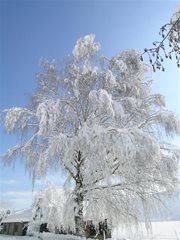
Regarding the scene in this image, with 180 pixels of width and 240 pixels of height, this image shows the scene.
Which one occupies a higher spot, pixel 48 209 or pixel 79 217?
pixel 48 209

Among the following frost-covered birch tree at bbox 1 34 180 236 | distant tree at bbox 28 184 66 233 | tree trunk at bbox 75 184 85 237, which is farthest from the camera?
distant tree at bbox 28 184 66 233

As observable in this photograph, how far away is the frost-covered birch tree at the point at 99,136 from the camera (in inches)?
363

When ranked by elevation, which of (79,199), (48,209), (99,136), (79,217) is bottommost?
(79,217)

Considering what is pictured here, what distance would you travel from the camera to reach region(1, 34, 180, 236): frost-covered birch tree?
30.2ft

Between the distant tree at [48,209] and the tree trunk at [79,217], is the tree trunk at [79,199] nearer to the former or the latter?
the tree trunk at [79,217]

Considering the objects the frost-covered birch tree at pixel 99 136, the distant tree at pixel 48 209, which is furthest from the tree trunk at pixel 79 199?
the distant tree at pixel 48 209

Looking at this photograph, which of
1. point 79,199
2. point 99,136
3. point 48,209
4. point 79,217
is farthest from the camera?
point 48,209

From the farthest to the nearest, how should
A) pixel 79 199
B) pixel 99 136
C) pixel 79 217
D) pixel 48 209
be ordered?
pixel 48 209
pixel 79 199
pixel 79 217
pixel 99 136

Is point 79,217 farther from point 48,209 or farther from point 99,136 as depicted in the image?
point 48,209

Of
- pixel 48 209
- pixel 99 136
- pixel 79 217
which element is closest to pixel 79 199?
pixel 79 217

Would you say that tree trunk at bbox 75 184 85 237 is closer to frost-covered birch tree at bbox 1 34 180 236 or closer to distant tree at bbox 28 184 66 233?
frost-covered birch tree at bbox 1 34 180 236

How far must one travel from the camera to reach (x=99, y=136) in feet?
29.6

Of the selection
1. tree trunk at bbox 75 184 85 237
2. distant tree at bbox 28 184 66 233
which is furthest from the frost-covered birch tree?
distant tree at bbox 28 184 66 233

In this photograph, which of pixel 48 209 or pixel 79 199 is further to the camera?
pixel 48 209
